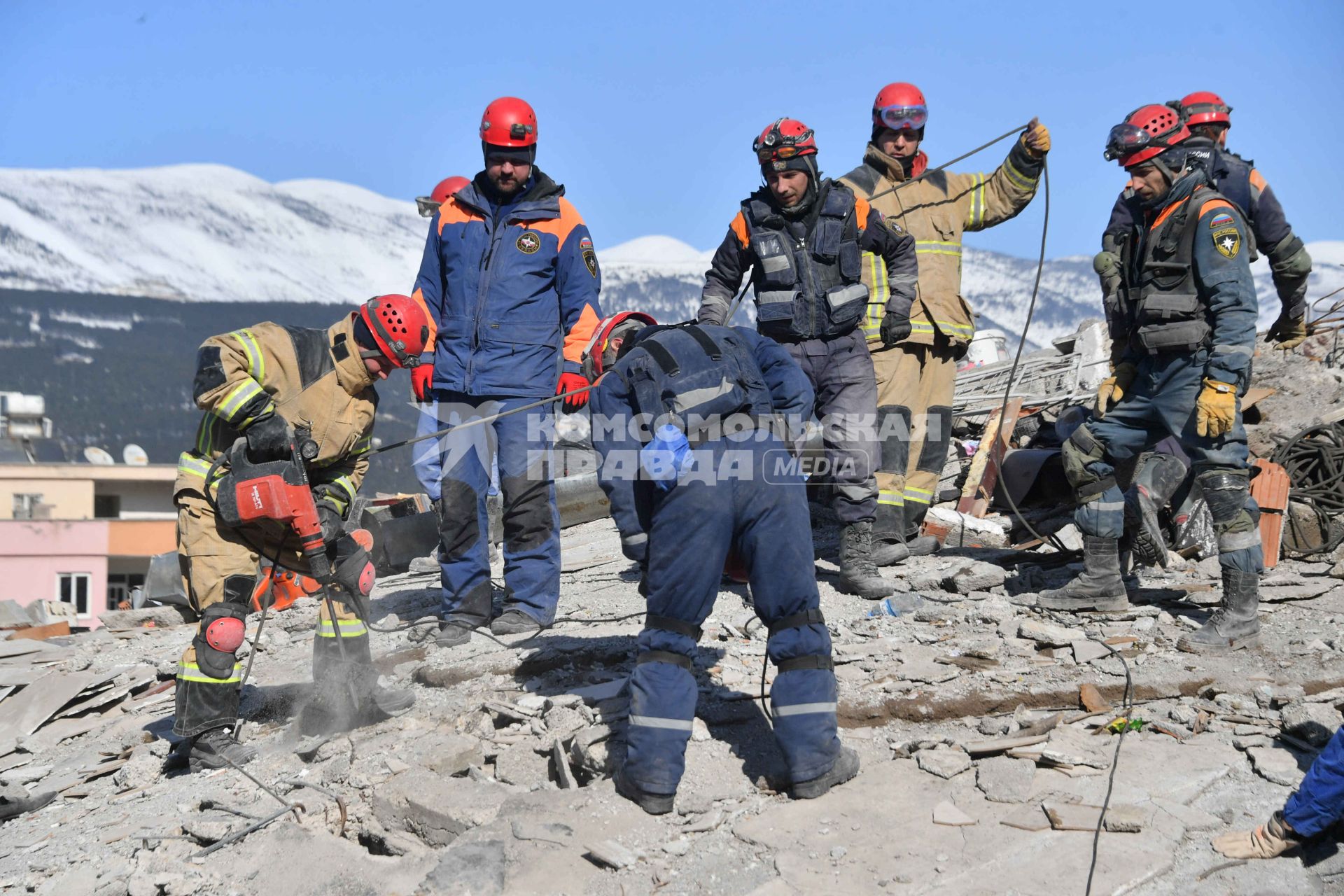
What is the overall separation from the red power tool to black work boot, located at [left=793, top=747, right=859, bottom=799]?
2286mm

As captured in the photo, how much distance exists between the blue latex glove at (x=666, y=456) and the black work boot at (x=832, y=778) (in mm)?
1109

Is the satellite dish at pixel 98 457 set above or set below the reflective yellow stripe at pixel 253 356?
below

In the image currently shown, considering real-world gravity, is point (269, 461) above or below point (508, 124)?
below

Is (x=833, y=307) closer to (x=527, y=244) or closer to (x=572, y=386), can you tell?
(x=572, y=386)

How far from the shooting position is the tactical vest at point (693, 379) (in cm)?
398

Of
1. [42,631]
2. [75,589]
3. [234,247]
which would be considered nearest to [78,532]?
[75,589]

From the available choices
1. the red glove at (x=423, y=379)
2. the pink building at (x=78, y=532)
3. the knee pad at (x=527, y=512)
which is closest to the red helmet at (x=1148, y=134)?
the knee pad at (x=527, y=512)

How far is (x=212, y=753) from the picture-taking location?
466 cm

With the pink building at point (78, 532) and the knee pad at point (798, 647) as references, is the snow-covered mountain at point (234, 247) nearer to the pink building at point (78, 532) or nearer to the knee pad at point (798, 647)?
the pink building at point (78, 532)

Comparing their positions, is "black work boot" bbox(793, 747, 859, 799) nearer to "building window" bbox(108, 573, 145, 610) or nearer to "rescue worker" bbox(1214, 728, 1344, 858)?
"rescue worker" bbox(1214, 728, 1344, 858)

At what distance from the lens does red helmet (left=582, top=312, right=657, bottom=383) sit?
451 cm

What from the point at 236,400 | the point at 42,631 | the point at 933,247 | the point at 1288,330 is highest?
the point at 933,247

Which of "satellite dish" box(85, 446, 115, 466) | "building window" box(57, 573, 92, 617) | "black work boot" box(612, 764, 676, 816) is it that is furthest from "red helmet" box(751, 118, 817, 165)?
"satellite dish" box(85, 446, 115, 466)

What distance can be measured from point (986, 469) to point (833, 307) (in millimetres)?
3109
